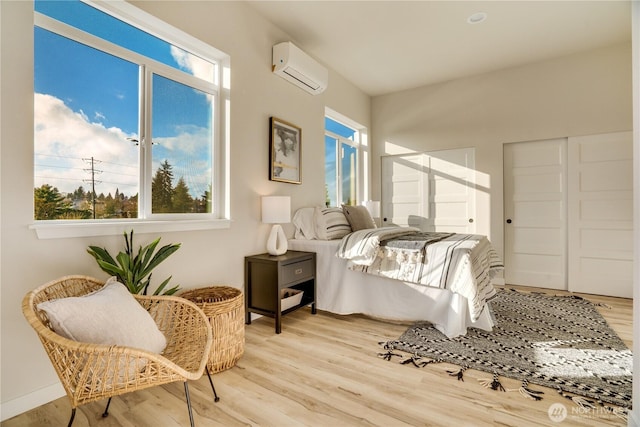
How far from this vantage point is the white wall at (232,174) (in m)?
1.49

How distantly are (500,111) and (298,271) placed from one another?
11.7 ft

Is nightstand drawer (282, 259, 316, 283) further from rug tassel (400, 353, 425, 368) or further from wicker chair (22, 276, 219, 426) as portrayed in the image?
wicker chair (22, 276, 219, 426)

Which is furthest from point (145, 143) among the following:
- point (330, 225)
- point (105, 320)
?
point (330, 225)

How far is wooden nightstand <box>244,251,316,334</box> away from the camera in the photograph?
250 cm

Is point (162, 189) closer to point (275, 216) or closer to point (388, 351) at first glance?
point (275, 216)

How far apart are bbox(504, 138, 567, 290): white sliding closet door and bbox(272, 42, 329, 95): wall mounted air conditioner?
2713 mm

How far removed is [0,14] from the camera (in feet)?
4.84

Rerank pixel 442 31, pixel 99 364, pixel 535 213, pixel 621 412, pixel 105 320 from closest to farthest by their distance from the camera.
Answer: pixel 99 364 < pixel 105 320 < pixel 621 412 < pixel 442 31 < pixel 535 213

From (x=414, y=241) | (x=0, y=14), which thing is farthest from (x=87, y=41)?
(x=414, y=241)

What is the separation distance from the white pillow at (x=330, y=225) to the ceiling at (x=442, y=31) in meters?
1.92

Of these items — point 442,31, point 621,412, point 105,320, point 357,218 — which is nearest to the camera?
point 105,320

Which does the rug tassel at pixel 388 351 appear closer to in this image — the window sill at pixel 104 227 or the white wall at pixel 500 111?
the window sill at pixel 104 227

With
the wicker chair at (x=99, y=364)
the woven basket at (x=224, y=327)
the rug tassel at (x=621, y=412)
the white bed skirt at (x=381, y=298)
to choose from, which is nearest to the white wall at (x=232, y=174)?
the wicker chair at (x=99, y=364)

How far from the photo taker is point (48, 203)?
1714mm
